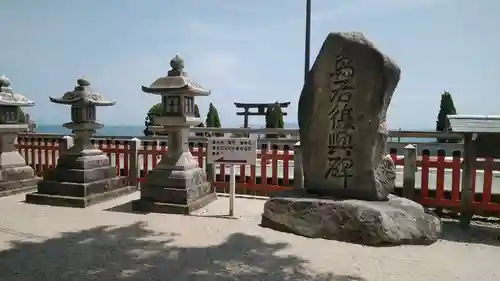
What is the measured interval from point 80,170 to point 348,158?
493 cm

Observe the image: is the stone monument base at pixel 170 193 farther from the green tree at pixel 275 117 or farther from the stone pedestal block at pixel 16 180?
the green tree at pixel 275 117

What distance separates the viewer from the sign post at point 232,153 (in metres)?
6.36

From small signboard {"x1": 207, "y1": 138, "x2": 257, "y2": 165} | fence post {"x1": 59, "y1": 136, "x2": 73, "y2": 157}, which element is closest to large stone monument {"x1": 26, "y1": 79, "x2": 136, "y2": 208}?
fence post {"x1": 59, "y1": 136, "x2": 73, "y2": 157}

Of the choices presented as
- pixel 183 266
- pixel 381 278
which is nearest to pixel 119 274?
pixel 183 266

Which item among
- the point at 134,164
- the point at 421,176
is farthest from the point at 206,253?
the point at 134,164

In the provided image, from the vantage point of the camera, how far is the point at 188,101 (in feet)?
23.0

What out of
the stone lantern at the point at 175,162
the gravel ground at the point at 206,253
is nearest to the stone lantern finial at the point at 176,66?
the stone lantern at the point at 175,162

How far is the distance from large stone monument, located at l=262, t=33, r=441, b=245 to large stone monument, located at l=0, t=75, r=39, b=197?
5668 mm

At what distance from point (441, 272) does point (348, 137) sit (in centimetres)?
215

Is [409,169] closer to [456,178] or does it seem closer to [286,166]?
[456,178]

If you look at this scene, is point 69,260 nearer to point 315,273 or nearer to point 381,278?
point 315,273

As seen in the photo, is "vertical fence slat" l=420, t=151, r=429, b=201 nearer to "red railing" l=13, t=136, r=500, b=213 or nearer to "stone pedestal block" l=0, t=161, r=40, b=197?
"red railing" l=13, t=136, r=500, b=213

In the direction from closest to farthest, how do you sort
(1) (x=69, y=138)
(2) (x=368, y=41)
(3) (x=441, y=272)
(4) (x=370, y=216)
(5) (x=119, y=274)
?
(5) (x=119, y=274), (3) (x=441, y=272), (4) (x=370, y=216), (2) (x=368, y=41), (1) (x=69, y=138)

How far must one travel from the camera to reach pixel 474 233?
5594 millimetres
